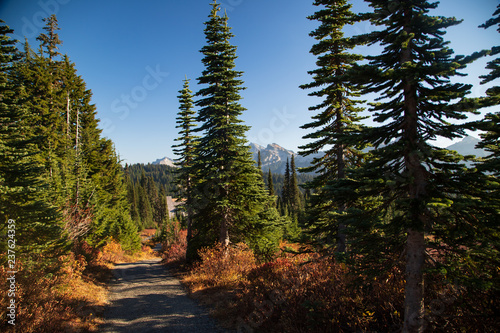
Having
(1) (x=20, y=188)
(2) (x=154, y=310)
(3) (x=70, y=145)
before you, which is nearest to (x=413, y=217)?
(2) (x=154, y=310)

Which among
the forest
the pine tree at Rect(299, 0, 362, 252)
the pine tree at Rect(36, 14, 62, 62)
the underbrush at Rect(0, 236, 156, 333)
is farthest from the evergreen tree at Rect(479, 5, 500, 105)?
the pine tree at Rect(36, 14, 62, 62)

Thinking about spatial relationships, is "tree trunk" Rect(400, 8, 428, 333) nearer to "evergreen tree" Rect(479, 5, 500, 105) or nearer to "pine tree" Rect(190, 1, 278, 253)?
"evergreen tree" Rect(479, 5, 500, 105)

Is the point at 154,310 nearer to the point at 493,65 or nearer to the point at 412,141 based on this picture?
the point at 412,141

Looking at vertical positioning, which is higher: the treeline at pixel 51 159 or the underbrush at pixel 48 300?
the treeline at pixel 51 159

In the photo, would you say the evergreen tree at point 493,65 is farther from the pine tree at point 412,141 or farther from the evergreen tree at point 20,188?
the evergreen tree at point 20,188

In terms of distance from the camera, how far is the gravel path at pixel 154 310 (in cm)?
788

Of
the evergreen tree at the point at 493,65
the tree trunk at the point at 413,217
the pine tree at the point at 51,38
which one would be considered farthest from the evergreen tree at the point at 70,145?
the evergreen tree at the point at 493,65

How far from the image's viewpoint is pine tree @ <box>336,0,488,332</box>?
12.7 feet

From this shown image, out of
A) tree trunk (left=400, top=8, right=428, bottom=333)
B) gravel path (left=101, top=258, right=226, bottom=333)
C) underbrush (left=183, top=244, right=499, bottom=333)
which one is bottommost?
gravel path (left=101, top=258, right=226, bottom=333)

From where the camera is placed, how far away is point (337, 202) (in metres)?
5.21

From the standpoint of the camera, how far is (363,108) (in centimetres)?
1020

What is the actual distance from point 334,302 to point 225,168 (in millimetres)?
9503

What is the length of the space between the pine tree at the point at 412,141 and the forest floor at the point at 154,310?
6248 mm

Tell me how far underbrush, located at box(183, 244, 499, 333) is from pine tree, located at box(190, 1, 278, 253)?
4.21 meters
